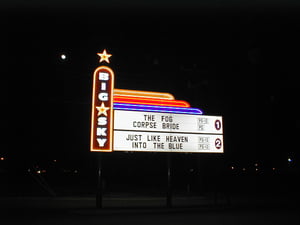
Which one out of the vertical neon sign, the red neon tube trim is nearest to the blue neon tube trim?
the red neon tube trim

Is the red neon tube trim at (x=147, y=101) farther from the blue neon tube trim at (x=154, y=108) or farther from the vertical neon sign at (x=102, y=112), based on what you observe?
the vertical neon sign at (x=102, y=112)

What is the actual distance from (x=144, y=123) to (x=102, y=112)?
215cm

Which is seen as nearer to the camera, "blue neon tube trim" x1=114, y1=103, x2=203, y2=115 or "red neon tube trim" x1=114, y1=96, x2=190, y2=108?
"blue neon tube trim" x1=114, y1=103, x2=203, y2=115

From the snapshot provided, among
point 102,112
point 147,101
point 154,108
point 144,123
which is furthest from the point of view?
point 154,108

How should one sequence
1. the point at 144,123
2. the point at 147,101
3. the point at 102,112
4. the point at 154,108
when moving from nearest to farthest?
the point at 102,112 → the point at 144,123 → the point at 147,101 → the point at 154,108

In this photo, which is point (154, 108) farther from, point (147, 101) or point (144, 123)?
→ point (144, 123)

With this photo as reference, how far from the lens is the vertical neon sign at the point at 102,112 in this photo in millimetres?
15352

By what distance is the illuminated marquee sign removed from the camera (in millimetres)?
15555

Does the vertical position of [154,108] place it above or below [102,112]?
above

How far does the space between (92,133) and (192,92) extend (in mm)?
13305

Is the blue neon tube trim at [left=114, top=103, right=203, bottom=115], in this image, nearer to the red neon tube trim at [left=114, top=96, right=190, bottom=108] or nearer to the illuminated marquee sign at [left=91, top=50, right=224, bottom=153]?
the illuminated marquee sign at [left=91, top=50, right=224, bottom=153]

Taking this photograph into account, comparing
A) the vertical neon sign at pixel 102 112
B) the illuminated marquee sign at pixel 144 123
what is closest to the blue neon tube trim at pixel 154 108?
the illuminated marquee sign at pixel 144 123

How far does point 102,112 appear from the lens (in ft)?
51.0

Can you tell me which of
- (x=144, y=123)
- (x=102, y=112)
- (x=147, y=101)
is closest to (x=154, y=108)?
(x=147, y=101)
